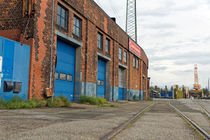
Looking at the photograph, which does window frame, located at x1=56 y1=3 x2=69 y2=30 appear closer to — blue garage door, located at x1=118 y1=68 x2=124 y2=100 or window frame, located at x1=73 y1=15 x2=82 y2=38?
window frame, located at x1=73 y1=15 x2=82 y2=38

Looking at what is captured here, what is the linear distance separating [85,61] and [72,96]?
10.5 feet

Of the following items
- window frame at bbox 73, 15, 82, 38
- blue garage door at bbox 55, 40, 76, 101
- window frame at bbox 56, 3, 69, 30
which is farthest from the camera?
window frame at bbox 73, 15, 82, 38

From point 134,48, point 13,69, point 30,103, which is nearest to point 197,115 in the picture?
point 30,103

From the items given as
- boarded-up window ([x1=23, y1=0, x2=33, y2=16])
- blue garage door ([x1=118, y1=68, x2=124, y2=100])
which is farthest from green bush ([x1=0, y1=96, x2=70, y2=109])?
blue garage door ([x1=118, y1=68, x2=124, y2=100])

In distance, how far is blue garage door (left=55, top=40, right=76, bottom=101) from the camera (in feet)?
53.2

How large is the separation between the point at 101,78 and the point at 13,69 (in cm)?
1345

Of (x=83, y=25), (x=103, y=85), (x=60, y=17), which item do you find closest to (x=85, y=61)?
(x=83, y=25)

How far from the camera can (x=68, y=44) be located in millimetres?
17750

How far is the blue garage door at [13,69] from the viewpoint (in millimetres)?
11164

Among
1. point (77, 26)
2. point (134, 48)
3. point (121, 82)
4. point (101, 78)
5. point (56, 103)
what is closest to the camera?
point (56, 103)

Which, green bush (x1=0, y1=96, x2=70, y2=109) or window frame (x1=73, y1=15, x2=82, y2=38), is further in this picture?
window frame (x1=73, y1=15, x2=82, y2=38)

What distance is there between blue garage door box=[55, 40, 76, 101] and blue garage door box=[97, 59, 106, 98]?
5528mm

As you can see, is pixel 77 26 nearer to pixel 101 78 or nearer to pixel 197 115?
pixel 101 78

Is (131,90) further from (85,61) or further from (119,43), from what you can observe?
(85,61)
